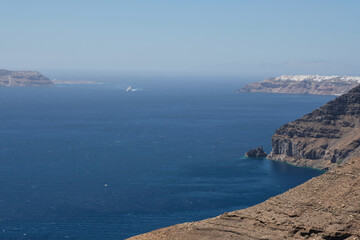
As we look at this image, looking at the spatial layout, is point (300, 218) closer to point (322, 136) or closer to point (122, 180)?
point (122, 180)

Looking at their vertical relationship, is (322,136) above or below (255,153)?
above

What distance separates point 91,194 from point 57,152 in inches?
1866

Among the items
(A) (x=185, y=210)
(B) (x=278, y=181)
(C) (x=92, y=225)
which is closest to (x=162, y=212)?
(A) (x=185, y=210)

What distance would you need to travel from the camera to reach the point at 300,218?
38781 millimetres

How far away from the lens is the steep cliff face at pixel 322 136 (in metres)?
137

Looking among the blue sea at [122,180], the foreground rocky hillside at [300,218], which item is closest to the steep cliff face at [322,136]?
the blue sea at [122,180]

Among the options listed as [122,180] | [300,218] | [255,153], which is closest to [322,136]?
[255,153]

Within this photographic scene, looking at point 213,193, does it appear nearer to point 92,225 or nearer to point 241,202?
point 241,202

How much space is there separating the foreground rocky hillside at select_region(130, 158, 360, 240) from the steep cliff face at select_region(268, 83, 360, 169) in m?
94.8

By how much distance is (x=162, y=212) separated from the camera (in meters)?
91.1

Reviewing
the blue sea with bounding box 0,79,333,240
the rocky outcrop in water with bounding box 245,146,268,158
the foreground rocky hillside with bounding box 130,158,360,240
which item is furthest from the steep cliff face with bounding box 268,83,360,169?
the foreground rocky hillside with bounding box 130,158,360,240

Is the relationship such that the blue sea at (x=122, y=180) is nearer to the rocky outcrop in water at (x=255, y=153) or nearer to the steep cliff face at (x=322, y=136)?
the rocky outcrop in water at (x=255, y=153)

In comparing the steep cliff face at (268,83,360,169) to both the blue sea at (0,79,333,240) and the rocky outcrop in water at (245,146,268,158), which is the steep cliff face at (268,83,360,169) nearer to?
the rocky outcrop in water at (245,146,268,158)

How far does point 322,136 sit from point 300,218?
110 metres
